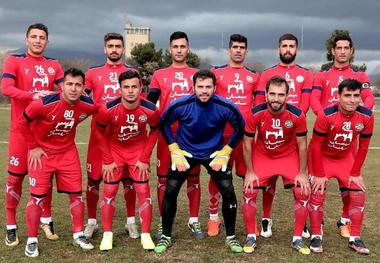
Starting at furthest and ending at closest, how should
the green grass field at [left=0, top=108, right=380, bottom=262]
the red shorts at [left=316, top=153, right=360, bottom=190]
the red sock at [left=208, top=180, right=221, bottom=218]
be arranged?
the red sock at [left=208, top=180, right=221, bottom=218], the red shorts at [left=316, top=153, right=360, bottom=190], the green grass field at [left=0, top=108, right=380, bottom=262]

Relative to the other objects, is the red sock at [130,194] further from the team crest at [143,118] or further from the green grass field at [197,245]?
the team crest at [143,118]

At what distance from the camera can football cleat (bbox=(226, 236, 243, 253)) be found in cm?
525

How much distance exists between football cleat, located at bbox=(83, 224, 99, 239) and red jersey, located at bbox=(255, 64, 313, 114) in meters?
2.81

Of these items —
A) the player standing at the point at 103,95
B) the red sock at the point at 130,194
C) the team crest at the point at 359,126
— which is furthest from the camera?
the red sock at the point at 130,194

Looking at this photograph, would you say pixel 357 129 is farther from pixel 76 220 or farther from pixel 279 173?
pixel 76 220

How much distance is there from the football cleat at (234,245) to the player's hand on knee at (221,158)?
0.87 metres

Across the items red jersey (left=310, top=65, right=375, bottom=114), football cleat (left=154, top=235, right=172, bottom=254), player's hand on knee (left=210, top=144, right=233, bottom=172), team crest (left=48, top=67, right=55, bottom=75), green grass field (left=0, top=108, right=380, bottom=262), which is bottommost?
green grass field (left=0, top=108, right=380, bottom=262)

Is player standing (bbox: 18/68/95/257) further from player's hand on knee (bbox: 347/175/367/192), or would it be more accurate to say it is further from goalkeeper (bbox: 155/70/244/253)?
player's hand on knee (bbox: 347/175/367/192)

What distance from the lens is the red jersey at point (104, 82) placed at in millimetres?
5801

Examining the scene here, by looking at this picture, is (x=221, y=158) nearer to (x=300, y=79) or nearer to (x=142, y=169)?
(x=142, y=169)

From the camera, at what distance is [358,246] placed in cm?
529

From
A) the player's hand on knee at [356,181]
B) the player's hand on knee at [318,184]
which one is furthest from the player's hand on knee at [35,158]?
the player's hand on knee at [356,181]

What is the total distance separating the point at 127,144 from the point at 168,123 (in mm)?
612

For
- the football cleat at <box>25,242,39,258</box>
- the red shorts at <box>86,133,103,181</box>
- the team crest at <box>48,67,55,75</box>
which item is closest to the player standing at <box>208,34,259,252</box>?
the red shorts at <box>86,133,103,181</box>
